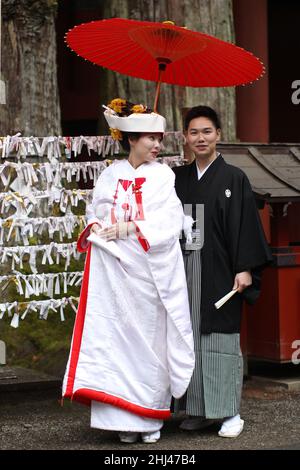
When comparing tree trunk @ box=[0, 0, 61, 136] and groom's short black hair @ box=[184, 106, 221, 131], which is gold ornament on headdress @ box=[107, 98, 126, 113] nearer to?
groom's short black hair @ box=[184, 106, 221, 131]

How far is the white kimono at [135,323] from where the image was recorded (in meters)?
5.33

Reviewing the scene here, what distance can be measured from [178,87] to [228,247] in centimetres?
225

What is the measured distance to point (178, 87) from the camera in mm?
7547

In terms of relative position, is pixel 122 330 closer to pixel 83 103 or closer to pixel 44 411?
pixel 44 411

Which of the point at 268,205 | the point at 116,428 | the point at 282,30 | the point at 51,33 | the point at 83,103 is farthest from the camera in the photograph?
the point at 282,30

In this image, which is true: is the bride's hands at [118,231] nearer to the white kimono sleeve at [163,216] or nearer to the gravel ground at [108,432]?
the white kimono sleeve at [163,216]

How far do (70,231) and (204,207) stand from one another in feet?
3.29

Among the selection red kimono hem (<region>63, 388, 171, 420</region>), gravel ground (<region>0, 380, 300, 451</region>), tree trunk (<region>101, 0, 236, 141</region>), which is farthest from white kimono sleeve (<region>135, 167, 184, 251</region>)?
tree trunk (<region>101, 0, 236, 141</region>)

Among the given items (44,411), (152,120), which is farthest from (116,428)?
(152,120)

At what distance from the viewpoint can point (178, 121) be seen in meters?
7.52

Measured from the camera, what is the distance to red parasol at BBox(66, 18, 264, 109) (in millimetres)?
5621

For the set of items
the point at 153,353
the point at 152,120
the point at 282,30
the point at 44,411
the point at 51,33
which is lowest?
the point at 44,411

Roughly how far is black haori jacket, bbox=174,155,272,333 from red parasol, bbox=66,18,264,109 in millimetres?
665

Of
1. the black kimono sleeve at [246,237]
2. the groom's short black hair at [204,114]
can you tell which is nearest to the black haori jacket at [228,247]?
the black kimono sleeve at [246,237]
